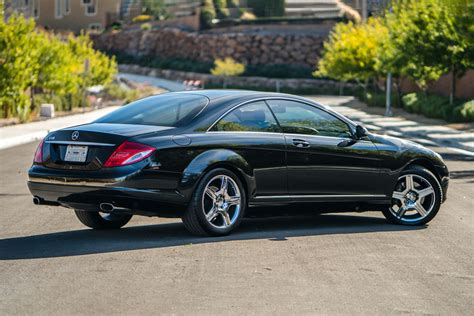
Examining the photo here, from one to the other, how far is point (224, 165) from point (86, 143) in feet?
4.52

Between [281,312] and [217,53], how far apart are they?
103m

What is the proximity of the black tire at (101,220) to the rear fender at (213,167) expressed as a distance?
1.47m

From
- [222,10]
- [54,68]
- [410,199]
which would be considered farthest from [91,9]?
[410,199]

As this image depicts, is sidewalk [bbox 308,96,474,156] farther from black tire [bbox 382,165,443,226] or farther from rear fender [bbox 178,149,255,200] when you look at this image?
rear fender [bbox 178,149,255,200]

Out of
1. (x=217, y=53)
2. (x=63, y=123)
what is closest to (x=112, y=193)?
(x=63, y=123)

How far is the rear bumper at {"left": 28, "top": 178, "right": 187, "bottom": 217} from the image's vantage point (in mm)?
10328

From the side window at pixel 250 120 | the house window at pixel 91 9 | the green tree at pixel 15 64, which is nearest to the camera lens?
the side window at pixel 250 120

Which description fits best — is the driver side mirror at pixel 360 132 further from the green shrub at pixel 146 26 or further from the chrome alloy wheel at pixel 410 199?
the green shrub at pixel 146 26

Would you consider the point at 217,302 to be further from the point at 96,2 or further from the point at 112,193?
the point at 96,2

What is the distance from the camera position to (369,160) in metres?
12.1

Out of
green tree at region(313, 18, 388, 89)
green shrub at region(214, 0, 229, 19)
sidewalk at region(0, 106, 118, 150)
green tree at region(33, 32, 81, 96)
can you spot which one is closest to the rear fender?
sidewalk at region(0, 106, 118, 150)

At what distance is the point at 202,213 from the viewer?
10688mm

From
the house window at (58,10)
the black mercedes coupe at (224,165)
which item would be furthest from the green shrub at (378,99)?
the house window at (58,10)

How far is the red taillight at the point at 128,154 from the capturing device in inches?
408
